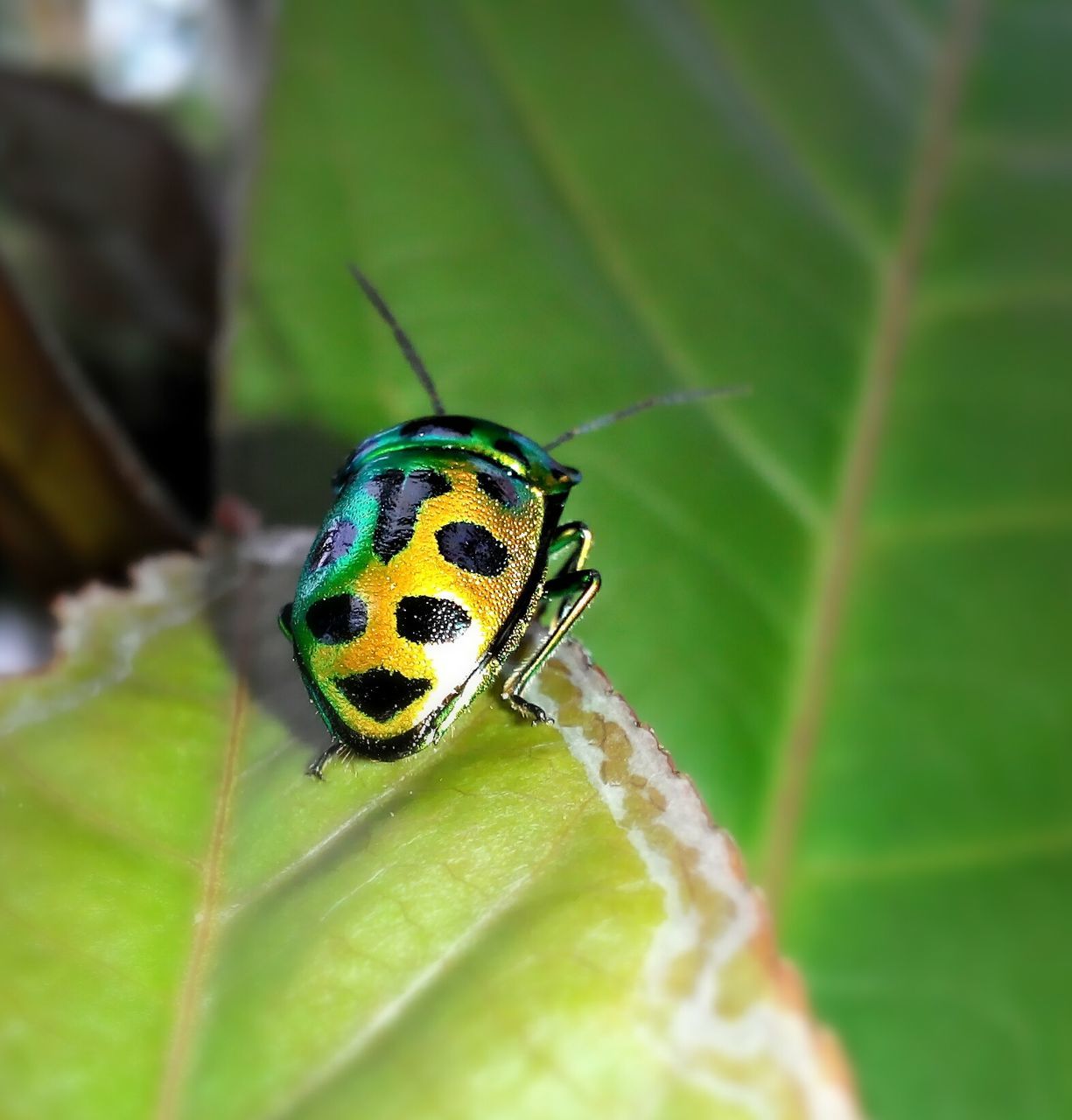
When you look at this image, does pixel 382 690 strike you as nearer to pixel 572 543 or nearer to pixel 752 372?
pixel 572 543

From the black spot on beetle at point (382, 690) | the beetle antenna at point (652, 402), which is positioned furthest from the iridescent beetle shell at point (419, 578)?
the beetle antenna at point (652, 402)

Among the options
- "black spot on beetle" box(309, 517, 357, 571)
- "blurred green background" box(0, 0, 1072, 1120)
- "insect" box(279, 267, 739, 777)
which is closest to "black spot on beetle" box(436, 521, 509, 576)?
"insect" box(279, 267, 739, 777)

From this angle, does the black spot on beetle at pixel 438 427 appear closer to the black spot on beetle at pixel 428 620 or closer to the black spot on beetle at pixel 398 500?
the black spot on beetle at pixel 398 500

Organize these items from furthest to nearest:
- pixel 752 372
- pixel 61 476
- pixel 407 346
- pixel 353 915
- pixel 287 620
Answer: pixel 752 372 < pixel 407 346 < pixel 61 476 < pixel 287 620 < pixel 353 915

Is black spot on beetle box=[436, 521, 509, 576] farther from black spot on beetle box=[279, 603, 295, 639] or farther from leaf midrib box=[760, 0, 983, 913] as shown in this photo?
leaf midrib box=[760, 0, 983, 913]

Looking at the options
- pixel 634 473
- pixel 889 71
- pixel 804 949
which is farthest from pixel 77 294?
pixel 804 949

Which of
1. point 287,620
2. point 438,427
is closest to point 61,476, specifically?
point 287,620
